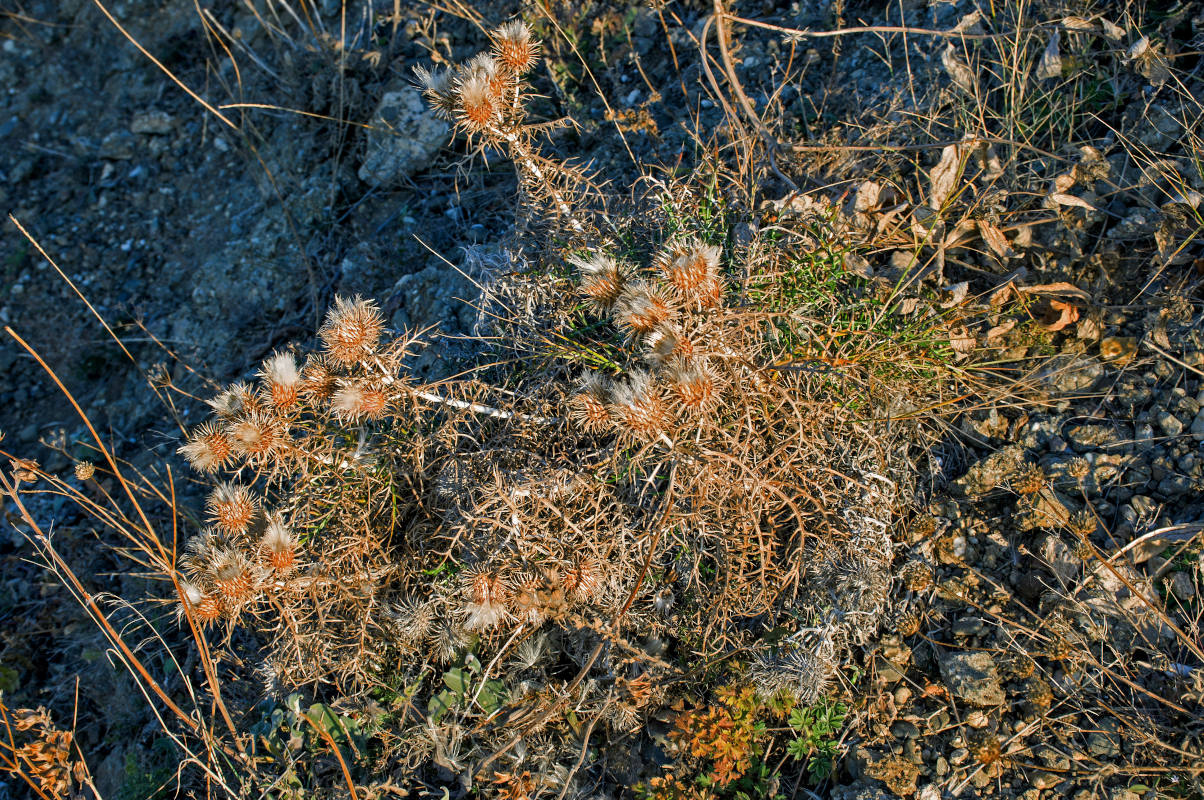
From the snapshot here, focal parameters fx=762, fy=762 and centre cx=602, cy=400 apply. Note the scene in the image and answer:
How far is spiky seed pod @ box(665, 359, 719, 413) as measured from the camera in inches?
73.8

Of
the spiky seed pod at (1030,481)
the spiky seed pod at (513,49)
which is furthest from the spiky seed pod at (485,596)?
the spiky seed pod at (1030,481)

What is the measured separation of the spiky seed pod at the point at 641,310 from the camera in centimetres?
191

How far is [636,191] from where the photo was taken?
3.28 m

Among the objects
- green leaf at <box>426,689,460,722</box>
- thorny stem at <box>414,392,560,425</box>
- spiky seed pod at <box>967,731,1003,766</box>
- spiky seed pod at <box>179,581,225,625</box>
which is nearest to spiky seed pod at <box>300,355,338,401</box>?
thorny stem at <box>414,392,560,425</box>

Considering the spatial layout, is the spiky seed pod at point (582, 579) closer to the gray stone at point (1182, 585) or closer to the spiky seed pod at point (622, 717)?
the spiky seed pod at point (622, 717)

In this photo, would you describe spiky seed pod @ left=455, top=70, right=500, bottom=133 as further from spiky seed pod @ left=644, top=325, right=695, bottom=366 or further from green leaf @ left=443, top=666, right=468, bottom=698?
green leaf @ left=443, top=666, right=468, bottom=698

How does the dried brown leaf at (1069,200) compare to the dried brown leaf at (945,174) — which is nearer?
the dried brown leaf at (1069,200)

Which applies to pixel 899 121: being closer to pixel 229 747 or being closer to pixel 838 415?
pixel 838 415

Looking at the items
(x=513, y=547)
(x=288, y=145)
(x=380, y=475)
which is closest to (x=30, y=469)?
(x=380, y=475)

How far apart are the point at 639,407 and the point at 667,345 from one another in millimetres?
178

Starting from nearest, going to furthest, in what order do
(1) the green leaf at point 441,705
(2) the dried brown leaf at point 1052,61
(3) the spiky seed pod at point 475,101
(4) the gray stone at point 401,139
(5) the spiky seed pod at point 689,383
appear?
(5) the spiky seed pod at point 689,383 → (3) the spiky seed pod at point 475,101 → (1) the green leaf at point 441,705 → (2) the dried brown leaf at point 1052,61 → (4) the gray stone at point 401,139

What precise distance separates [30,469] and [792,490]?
252cm

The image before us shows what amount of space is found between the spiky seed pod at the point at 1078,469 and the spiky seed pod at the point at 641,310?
58.6 inches

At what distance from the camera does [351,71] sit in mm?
4250
